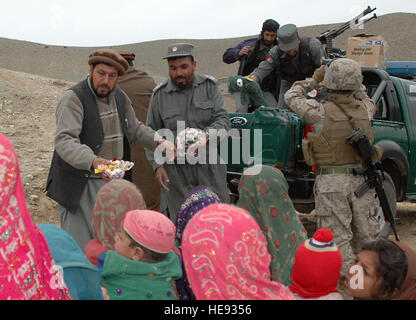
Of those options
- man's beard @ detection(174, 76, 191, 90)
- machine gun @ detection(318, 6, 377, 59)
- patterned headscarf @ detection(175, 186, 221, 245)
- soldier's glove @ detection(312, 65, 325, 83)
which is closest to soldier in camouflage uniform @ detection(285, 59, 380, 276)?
soldier's glove @ detection(312, 65, 325, 83)

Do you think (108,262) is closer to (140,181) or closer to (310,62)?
(140,181)

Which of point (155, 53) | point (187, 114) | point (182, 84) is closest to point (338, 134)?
point (187, 114)

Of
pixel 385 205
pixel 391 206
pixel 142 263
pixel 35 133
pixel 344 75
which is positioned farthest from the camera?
pixel 35 133

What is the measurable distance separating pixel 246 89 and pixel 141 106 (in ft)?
4.19

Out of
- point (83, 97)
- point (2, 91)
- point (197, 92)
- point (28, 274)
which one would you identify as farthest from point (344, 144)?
point (2, 91)

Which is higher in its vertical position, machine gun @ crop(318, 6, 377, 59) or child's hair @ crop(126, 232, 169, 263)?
machine gun @ crop(318, 6, 377, 59)

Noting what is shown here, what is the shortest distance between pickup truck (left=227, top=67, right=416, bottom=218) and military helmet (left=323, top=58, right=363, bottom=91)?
1.02 metres

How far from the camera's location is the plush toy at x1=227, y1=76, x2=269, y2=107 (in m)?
6.70

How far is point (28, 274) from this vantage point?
2.14 metres

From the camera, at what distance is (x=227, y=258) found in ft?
7.66

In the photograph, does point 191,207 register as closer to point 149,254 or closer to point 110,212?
point 110,212

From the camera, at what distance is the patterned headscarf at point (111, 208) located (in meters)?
3.12

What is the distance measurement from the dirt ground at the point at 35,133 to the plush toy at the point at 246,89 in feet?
7.29

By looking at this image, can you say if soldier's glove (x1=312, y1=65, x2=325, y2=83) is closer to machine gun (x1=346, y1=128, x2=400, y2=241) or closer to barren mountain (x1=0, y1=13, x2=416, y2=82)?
machine gun (x1=346, y1=128, x2=400, y2=241)
